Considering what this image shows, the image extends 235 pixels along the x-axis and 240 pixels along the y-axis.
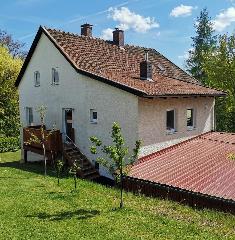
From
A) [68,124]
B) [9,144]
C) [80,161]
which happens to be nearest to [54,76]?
[68,124]

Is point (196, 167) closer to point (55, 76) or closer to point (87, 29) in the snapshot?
point (55, 76)

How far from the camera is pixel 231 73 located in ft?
131

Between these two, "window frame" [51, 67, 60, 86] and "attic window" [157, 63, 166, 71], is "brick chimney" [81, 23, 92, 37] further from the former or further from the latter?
"attic window" [157, 63, 166, 71]

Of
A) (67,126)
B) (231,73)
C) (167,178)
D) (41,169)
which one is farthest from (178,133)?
(231,73)

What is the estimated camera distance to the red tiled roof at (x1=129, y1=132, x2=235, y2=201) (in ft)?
52.7

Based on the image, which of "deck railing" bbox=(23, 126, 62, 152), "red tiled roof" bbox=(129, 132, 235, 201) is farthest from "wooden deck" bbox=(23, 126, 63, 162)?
"red tiled roof" bbox=(129, 132, 235, 201)

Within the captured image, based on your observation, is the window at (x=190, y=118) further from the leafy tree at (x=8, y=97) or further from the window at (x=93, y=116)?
the leafy tree at (x=8, y=97)

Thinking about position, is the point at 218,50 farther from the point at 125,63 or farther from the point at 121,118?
the point at 121,118

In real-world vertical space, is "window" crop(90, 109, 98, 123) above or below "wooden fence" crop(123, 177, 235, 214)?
above

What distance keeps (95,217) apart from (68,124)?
12309 mm

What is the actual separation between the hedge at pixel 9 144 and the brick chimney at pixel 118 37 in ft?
50.2

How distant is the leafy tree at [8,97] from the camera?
39531mm

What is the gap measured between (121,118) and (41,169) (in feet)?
22.8

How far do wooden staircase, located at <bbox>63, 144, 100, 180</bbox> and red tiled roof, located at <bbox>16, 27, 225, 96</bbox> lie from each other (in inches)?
204
